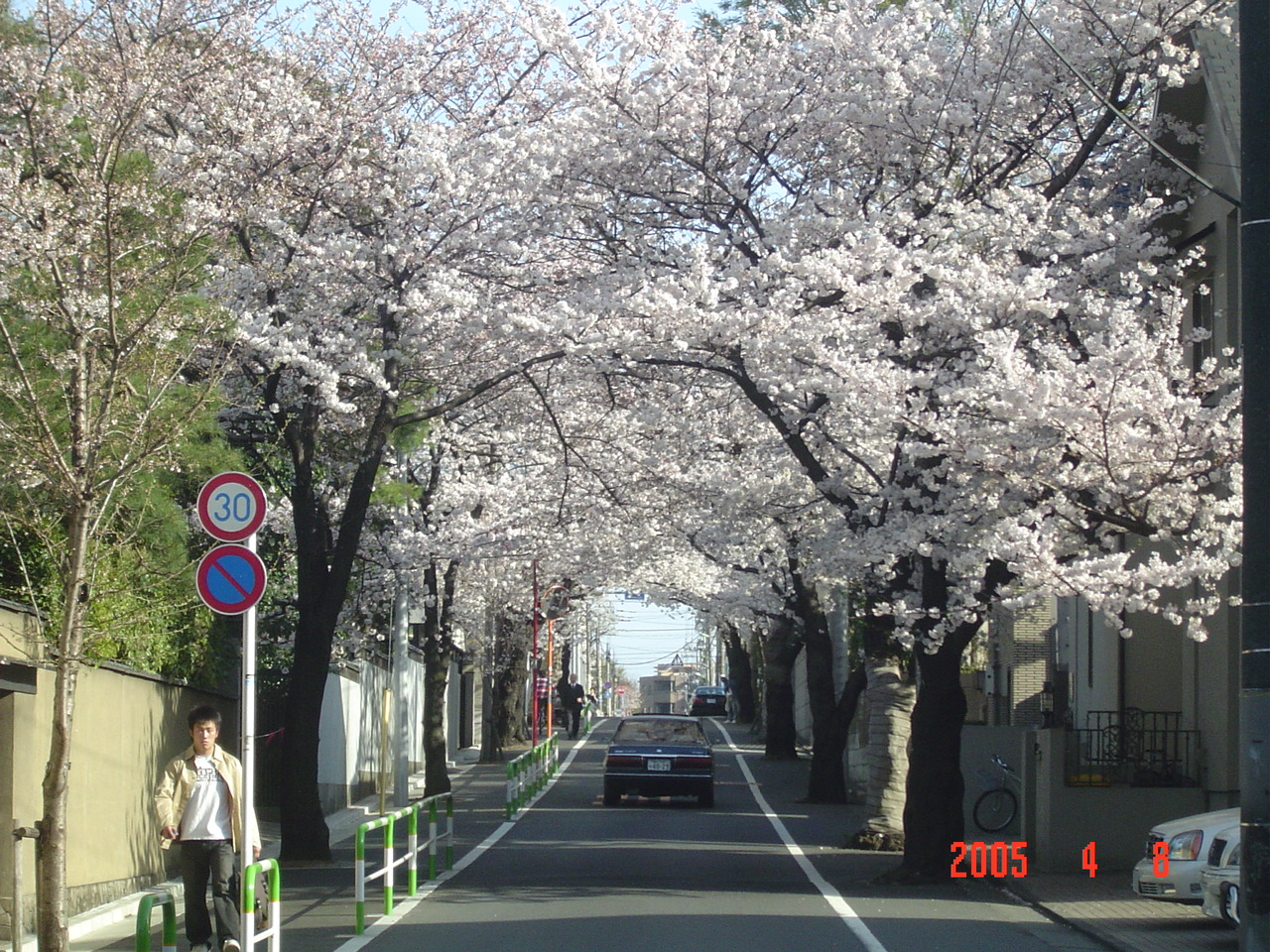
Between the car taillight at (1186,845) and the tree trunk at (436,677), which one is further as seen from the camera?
the tree trunk at (436,677)

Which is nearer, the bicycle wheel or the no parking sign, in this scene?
the no parking sign

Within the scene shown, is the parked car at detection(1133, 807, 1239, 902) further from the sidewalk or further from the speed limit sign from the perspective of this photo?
the speed limit sign

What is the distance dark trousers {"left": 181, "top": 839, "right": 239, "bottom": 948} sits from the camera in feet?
30.7

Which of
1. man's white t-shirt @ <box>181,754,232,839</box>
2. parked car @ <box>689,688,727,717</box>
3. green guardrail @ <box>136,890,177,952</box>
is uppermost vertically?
man's white t-shirt @ <box>181,754,232,839</box>

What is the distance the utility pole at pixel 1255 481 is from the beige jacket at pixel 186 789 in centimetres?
592

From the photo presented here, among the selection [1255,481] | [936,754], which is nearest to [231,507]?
[1255,481]

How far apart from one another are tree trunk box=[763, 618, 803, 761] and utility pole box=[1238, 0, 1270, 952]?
30293 mm

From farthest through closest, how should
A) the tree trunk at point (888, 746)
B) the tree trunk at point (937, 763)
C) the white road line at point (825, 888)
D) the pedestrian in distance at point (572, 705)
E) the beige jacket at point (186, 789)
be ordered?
the pedestrian in distance at point (572, 705), the tree trunk at point (888, 746), the tree trunk at point (937, 763), the white road line at point (825, 888), the beige jacket at point (186, 789)

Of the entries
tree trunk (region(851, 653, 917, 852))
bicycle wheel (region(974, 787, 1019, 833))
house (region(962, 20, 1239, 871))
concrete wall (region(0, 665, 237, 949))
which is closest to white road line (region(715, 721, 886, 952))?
tree trunk (region(851, 653, 917, 852))

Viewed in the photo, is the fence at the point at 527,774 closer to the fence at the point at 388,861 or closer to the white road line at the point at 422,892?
the white road line at the point at 422,892

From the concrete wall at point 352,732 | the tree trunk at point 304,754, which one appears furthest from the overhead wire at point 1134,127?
the concrete wall at point 352,732

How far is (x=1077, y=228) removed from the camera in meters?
14.6

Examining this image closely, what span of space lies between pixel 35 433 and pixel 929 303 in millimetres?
8478

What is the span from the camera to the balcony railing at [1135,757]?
1631 centimetres
